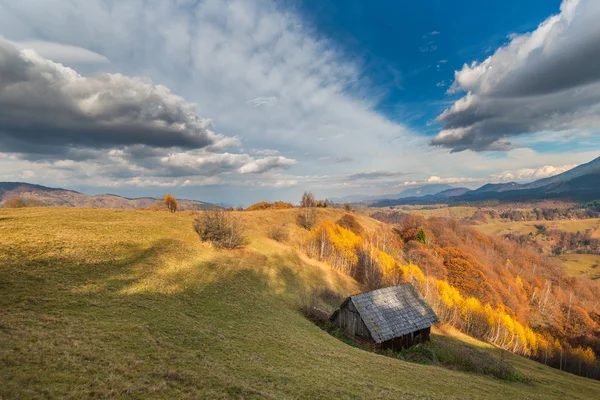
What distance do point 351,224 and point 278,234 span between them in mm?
35940

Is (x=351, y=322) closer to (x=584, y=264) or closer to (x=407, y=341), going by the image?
(x=407, y=341)

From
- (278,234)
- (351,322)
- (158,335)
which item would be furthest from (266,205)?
(158,335)

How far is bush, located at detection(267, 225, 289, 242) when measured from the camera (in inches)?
2876

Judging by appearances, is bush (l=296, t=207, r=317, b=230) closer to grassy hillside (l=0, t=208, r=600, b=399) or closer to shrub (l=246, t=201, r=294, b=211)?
shrub (l=246, t=201, r=294, b=211)

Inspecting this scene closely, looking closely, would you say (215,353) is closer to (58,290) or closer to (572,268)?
(58,290)

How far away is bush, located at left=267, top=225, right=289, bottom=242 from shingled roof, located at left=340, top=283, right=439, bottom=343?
138ft

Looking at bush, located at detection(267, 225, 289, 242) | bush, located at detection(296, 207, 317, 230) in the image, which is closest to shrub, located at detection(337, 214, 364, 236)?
bush, located at detection(296, 207, 317, 230)

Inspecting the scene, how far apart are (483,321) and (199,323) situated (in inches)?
2410

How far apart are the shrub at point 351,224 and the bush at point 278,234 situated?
27.8 meters

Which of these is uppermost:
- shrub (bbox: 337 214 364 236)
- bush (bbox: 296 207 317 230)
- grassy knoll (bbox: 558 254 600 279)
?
bush (bbox: 296 207 317 230)

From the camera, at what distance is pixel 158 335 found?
1593 centimetres

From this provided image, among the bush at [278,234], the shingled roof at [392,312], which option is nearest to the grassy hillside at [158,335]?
the shingled roof at [392,312]

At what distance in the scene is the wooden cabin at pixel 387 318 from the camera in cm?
2969

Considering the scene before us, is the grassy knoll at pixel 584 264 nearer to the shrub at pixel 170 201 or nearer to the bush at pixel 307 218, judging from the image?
the bush at pixel 307 218
